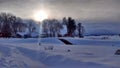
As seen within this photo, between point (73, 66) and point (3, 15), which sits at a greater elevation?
point (3, 15)

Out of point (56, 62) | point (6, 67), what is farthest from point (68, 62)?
point (6, 67)

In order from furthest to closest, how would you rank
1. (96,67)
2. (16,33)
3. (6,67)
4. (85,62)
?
(16,33), (85,62), (96,67), (6,67)

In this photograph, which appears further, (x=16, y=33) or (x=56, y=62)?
(x=16, y=33)

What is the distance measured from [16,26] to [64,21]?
15097mm

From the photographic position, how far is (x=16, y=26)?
86875mm

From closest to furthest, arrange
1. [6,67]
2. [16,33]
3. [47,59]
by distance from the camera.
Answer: [6,67], [47,59], [16,33]

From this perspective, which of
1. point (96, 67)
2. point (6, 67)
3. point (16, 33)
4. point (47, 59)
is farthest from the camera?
point (16, 33)

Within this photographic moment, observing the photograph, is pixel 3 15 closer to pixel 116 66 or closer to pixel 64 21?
pixel 64 21

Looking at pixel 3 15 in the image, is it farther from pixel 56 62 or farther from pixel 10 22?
pixel 56 62

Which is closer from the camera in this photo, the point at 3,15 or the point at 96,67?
the point at 96,67

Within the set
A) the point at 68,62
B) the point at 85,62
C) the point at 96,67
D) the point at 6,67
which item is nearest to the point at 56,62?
the point at 68,62

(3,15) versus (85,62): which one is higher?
(3,15)

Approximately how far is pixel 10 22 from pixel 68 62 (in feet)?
226

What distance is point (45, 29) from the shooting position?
287ft
